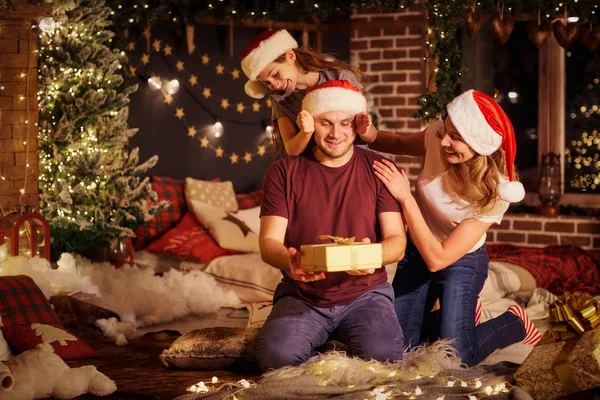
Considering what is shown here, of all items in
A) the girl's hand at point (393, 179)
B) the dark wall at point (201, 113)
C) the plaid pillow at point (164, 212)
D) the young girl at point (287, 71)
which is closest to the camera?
the girl's hand at point (393, 179)

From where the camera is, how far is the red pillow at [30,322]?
4.66m

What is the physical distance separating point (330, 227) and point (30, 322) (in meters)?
1.71

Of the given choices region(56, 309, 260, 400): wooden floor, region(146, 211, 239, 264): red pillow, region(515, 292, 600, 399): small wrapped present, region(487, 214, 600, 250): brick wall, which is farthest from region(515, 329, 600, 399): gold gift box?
region(487, 214, 600, 250): brick wall

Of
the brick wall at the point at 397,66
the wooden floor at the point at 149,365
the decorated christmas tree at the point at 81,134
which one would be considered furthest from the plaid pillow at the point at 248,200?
the wooden floor at the point at 149,365

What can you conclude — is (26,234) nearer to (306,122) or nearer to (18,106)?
(18,106)

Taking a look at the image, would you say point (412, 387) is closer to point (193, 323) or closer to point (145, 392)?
point (145, 392)

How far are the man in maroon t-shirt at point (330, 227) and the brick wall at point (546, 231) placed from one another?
12.9ft

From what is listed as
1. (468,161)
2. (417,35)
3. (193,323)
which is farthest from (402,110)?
(468,161)

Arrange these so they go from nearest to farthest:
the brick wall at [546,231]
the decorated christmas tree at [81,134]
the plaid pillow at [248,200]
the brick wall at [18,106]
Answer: the brick wall at [18,106] → the decorated christmas tree at [81,134] → the brick wall at [546,231] → the plaid pillow at [248,200]

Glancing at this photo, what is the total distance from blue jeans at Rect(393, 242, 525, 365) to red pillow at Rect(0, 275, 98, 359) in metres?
1.62

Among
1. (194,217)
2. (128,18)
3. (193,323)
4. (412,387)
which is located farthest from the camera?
(194,217)

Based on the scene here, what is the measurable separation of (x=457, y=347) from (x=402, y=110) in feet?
14.1

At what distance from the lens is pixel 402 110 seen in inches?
331

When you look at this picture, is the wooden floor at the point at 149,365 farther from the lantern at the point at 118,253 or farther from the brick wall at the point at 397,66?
the brick wall at the point at 397,66
